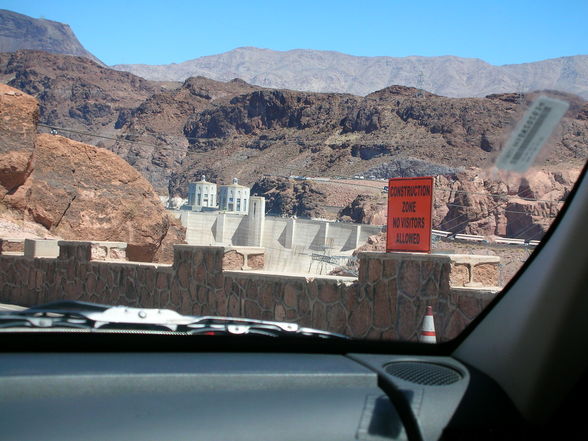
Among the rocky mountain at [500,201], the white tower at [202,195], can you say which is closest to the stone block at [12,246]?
the rocky mountain at [500,201]

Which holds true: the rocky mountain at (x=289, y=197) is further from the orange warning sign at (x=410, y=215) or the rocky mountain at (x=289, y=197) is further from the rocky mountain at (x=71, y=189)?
the orange warning sign at (x=410, y=215)

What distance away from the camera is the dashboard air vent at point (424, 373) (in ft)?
7.13

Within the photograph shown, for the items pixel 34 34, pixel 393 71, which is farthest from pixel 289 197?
pixel 34 34

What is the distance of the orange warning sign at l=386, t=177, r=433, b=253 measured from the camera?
7207 millimetres

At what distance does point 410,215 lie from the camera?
24.5ft

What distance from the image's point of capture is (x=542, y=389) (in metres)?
2.09

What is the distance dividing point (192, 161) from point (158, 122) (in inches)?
139

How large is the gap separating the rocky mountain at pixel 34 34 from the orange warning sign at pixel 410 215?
4.40m

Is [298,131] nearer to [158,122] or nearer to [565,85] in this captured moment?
[158,122]

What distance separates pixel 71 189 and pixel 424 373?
513 inches

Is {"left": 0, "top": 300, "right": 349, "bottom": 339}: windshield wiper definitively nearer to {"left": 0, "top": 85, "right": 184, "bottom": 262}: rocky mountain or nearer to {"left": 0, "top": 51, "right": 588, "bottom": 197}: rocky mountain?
{"left": 0, "top": 51, "right": 588, "bottom": 197}: rocky mountain

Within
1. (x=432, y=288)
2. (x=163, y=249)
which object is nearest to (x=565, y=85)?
(x=432, y=288)

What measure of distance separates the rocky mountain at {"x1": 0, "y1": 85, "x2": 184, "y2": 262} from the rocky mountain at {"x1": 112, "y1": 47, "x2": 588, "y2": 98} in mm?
5244

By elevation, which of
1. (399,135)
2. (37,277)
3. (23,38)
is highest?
(399,135)
